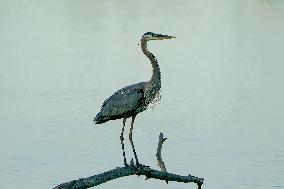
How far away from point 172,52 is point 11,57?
25.0ft

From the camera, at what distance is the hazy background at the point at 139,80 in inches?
901

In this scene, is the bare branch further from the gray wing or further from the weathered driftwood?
the gray wing

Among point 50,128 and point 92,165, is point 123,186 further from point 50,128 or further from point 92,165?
point 50,128

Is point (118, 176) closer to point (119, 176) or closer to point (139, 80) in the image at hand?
point (119, 176)

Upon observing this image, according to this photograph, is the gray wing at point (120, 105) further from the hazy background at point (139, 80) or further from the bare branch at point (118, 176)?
the hazy background at point (139, 80)

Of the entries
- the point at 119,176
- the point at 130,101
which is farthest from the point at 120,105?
the point at 119,176

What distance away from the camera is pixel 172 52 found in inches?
1729

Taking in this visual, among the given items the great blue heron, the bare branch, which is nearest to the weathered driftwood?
the bare branch

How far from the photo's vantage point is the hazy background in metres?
22.9

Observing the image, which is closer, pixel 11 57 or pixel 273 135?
pixel 273 135

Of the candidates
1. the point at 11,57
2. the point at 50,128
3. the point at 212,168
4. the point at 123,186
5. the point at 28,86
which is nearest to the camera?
the point at 123,186

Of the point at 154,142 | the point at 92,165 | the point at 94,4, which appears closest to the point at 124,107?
the point at 92,165

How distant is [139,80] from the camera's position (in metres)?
35.6

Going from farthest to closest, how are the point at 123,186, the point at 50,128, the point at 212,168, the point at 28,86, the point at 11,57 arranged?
the point at 11,57
the point at 28,86
the point at 50,128
the point at 212,168
the point at 123,186
